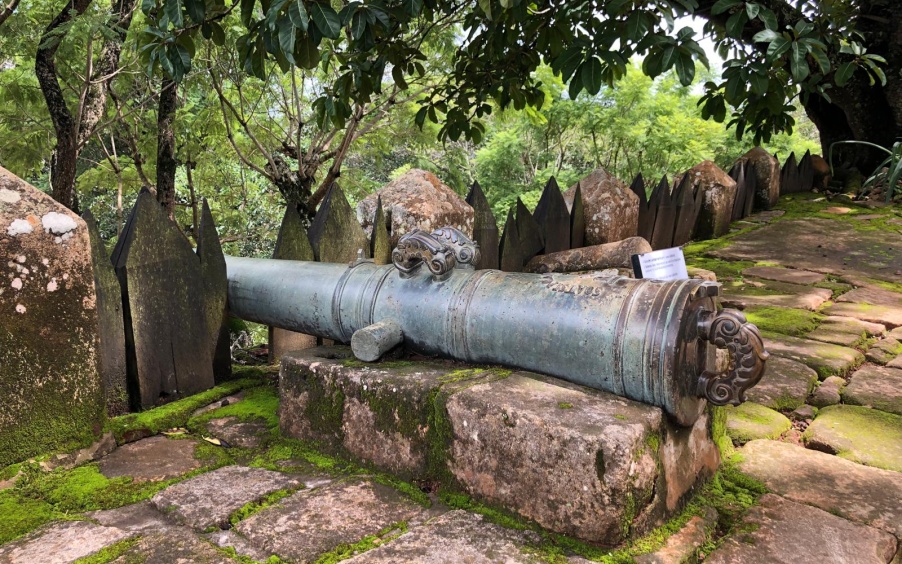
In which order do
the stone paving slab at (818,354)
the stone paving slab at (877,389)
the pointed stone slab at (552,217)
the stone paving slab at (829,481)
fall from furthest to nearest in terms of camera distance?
the pointed stone slab at (552,217) → the stone paving slab at (818,354) → the stone paving slab at (877,389) → the stone paving slab at (829,481)

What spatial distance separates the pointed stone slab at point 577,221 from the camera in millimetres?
4801

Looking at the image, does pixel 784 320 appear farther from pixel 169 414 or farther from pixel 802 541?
pixel 169 414

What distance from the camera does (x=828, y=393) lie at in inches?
108

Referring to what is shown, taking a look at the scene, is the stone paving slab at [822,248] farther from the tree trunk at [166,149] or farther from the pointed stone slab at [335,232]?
the tree trunk at [166,149]

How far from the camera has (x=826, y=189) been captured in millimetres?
8312

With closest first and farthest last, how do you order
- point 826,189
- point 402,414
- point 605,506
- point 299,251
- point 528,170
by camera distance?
point 605,506
point 402,414
point 299,251
point 826,189
point 528,170

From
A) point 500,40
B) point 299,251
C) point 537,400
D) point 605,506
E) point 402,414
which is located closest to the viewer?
point 605,506

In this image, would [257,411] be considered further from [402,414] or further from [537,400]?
[537,400]

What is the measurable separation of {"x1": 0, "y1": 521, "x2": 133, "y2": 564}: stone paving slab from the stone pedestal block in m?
0.71

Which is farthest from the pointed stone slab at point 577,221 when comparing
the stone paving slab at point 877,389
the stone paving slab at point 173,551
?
the stone paving slab at point 173,551

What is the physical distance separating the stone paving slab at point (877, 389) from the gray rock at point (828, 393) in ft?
0.10

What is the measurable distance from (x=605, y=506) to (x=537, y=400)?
1.09 feet

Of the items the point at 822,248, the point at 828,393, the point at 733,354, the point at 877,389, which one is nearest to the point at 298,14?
the point at 733,354

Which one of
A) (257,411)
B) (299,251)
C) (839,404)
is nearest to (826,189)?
(839,404)
